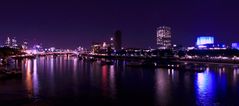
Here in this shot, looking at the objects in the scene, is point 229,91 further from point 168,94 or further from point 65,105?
point 65,105

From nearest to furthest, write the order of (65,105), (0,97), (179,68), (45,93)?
1. (65,105)
2. (0,97)
3. (45,93)
4. (179,68)

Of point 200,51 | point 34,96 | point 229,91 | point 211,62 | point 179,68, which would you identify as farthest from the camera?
point 200,51

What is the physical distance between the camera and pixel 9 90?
81.5 feet

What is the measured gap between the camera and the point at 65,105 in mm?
19922

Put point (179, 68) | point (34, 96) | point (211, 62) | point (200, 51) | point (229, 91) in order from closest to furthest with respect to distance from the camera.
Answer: point (34, 96)
point (229, 91)
point (179, 68)
point (211, 62)
point (200, 51)

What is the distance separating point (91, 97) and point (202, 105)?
6.83m

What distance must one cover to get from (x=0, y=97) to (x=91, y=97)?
17.9ft

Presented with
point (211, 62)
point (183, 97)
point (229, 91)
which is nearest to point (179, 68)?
point (211, 62)

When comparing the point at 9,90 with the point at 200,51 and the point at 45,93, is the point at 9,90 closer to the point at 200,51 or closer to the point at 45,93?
the point at 45,93

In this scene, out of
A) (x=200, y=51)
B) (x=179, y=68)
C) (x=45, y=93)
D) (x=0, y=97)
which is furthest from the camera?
(x=200, y=51)

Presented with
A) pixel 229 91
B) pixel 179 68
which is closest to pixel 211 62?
pixel 179 68

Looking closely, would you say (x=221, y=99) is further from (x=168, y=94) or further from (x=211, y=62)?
(x=211, y=62)

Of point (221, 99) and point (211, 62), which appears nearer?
point (221, 99)

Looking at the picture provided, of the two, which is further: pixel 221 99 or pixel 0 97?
pixel 221 99
